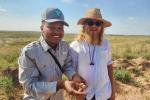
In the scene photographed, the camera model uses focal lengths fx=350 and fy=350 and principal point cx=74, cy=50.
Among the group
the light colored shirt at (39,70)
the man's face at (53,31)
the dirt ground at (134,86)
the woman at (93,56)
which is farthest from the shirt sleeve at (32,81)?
the dirt ground at (134,86)

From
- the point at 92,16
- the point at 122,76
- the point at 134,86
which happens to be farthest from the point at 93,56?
the point at 122,76

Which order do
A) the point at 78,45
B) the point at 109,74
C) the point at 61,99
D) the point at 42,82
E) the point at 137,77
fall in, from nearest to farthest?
1. the point at 42,82
2. the point at 61,99
3. the point at 78,45
4. the point at 109,74
5. the point at 137,77

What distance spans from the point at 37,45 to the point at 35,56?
0.42 feet

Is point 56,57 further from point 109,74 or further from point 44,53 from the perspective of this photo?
point 109,74

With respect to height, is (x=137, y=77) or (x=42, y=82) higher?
(x=42, y=82)

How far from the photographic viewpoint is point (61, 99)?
3408mm

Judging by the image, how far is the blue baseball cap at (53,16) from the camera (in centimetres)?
306

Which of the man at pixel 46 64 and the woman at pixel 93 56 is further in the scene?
the woman at pixel 93 56

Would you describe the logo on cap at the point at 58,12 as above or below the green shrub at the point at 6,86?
above

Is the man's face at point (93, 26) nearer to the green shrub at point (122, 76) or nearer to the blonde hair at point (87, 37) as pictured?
the blonde hair at point (87, 37)

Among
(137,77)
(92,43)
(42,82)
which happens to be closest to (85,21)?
(92,43)

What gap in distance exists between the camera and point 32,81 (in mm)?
3004

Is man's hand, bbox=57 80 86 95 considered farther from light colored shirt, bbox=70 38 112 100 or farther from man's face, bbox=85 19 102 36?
man's face, bbox=85 19 102 36

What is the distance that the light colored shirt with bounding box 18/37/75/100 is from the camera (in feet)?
9.79
